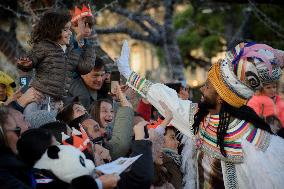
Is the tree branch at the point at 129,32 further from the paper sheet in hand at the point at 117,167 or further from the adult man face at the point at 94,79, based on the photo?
the paper sheet in hand at the point at 117,167

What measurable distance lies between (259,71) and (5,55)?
7840 millimetres

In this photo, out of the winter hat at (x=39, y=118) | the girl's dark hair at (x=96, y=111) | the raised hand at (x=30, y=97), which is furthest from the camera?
the girl's dark hair at (x=96, y=111)

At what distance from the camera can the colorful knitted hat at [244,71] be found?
480 centimetres

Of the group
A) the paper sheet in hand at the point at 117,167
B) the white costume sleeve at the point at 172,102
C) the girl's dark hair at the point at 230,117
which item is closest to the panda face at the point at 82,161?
the paper sheet in hand at the point at 117,167

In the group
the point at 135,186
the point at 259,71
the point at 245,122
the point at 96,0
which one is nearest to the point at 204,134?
the point at 245,122

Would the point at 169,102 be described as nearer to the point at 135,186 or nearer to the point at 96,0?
the point at 135,186

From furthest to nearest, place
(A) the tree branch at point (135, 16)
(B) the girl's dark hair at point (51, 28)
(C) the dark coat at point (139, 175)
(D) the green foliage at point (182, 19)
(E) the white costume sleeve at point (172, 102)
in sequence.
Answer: (D) the green foliage at point (182, 19), (A) the tree branch at point (135, 16), (B) the girl's dark hair at point (51, 28), (E) the white costume sleeve at point (172, 102), (C) the dark coat at point (139, 175)

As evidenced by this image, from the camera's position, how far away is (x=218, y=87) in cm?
491

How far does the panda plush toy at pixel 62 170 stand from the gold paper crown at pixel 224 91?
1.42m

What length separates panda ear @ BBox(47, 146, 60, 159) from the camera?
12.4ft

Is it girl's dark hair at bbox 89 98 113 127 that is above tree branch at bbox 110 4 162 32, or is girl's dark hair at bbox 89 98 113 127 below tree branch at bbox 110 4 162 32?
below

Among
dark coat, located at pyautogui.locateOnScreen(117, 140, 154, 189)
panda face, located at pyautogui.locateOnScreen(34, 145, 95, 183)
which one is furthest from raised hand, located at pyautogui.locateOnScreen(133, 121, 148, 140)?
panda face, located at pyautogui.locateOnScreen(34, 145, 95, 183)

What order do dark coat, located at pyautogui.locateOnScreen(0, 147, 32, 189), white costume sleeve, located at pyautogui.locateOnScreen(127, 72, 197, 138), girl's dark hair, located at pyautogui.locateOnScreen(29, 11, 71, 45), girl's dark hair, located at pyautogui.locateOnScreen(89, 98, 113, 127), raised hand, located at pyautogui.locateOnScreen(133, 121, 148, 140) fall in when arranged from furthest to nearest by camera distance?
girl's dark hair, located at pyautogui.locateOnScreen(29, 11, 71, 45) < girl's dark hair, located at pyautogui.locateOnScreen(89, 98, 113, 127) < white costume sleeve, located at pyautogui.locateOnScreen(127, 72, 197, 138) < raised hand, located at pyautogui.locateOnScreen(133, 121, 148, 140) < dark coat, located at pyautogui.locateOnScreen(0, 147, 32, 189)

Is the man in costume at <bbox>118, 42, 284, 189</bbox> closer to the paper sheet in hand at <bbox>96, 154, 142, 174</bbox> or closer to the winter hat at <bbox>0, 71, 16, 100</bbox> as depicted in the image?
the paper sheet in hand at <bbox>96, 154, 142, 174</bbox>
